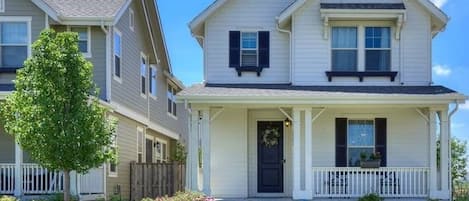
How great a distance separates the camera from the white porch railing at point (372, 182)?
19266mm

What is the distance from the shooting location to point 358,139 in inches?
805

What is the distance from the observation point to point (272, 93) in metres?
19.0

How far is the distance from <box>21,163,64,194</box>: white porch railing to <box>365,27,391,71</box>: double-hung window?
31.3ft

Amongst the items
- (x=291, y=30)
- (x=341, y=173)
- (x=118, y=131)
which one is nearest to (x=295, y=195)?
(x=341, y=173)

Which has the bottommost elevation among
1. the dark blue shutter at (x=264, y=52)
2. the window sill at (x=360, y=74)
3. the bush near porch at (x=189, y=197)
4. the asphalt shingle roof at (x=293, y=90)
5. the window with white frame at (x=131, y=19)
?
the bush near porch at (x=189, y=197)

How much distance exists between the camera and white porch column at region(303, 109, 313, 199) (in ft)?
61.9

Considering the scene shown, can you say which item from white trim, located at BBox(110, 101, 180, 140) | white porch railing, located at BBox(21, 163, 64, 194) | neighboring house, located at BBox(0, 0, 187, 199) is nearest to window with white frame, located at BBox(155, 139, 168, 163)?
white trim, located at BBox(110, 101, 180, 140)

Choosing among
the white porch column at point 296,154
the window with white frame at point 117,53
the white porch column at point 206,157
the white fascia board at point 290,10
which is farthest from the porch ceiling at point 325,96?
the window with white frame at point 117,53

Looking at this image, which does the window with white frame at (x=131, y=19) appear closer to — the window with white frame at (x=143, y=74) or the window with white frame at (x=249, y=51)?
the window with white frame at (x=143, y=74)


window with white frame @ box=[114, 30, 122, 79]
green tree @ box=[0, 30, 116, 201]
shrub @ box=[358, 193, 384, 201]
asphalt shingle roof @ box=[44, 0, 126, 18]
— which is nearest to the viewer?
green tree @ box=[0, 30, 116, 201]

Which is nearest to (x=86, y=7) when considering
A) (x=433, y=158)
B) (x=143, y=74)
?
(x=143, y=74)

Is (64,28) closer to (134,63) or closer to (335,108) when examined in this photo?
(134,63)

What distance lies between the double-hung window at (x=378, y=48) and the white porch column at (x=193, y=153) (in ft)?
17.5

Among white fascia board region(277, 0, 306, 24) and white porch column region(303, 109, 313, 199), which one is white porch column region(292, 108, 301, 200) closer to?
white porch column region(303, 109, 313, 199)
